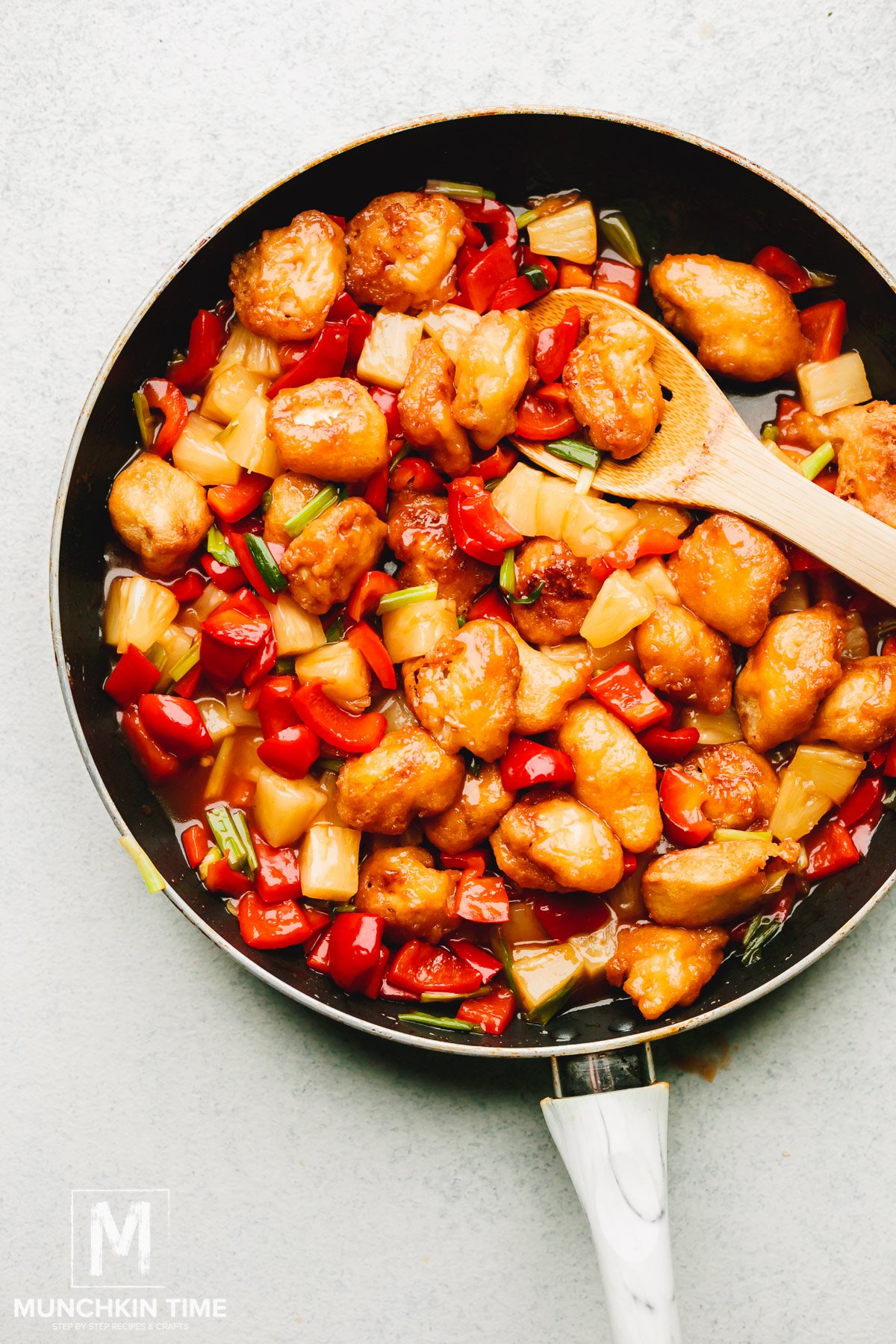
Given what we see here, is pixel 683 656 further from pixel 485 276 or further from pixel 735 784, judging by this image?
pixel 485 276

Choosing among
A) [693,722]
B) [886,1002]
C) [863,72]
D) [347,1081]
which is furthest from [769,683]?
[863,72]

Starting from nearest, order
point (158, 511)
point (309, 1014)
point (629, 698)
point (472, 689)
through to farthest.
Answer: point (472, 689)
point (158, 511)
point (629, 698)
point (309, 1014)

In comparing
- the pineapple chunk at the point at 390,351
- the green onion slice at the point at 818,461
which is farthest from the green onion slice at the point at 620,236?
the green onion slice at the point at 818,461

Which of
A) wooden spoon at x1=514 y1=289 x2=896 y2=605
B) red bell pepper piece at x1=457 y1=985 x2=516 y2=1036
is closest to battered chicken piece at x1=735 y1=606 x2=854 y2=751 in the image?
wooden spoon at x1=514 y1=289 x2=896 y2=605

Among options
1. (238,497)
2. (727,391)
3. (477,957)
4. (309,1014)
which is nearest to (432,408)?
(238,497)

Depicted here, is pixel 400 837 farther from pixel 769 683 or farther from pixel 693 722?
pixel 769 683

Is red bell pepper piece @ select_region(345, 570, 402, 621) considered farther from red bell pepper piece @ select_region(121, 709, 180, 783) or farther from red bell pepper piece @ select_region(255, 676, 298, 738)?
red bell pepper piece @ select_region(121, 709, 180, 783)
